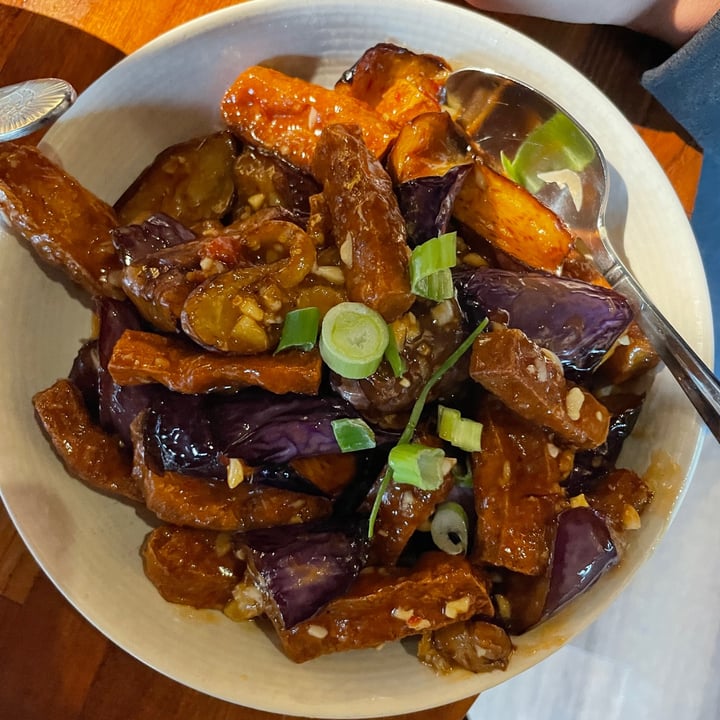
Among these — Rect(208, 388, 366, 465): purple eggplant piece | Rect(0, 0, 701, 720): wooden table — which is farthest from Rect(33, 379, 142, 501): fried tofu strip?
Rect(0, 0, 701, 720): wooden table

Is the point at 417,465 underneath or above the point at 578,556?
above

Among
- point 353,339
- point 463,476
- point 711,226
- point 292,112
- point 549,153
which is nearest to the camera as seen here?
point 353,339

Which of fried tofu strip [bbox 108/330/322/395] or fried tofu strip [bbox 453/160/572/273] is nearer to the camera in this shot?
fried tofu strip [bbox 108/330/322/395]

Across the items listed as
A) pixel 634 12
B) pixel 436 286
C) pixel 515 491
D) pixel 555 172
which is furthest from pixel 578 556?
pixel 634 12

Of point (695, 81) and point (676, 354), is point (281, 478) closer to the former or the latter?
point (676, 354)

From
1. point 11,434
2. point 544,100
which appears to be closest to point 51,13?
point 11,434

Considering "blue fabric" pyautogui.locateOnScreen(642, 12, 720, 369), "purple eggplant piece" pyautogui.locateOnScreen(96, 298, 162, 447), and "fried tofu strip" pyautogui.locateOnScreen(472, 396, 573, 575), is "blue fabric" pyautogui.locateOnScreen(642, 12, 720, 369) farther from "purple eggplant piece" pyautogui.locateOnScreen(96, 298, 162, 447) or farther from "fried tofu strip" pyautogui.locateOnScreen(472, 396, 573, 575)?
"purple eggplant piece" pyautogui.locateOnScreen(96, 298, 162, 447)

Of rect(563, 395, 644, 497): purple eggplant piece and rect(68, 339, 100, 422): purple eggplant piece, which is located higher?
rect(68, 339, 100, 422): purple eggplant piece

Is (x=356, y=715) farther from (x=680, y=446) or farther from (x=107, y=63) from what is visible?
(x=107, y=63)
